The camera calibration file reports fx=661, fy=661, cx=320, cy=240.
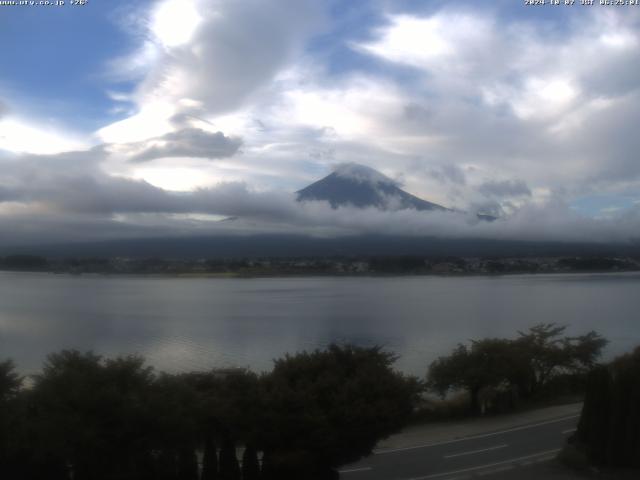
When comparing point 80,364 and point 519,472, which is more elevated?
point 80,364

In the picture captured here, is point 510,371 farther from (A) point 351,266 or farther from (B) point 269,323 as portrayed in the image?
(A) point 351,266

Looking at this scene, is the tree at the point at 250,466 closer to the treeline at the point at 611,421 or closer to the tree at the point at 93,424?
the tree at the point at 93,424

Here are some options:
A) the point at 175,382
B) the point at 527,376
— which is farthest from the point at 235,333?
the point at 175,382

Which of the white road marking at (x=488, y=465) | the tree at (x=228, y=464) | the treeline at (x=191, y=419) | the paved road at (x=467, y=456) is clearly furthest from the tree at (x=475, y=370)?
the tree at (x=228, y=464)

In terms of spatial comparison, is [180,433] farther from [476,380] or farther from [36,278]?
[36,278]

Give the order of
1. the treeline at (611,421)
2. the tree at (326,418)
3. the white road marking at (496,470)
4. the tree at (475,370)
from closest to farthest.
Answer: the tree at (326,418)
the white road marking at (496,470)
the treeline at (611,421)
the tree at (475,370)
